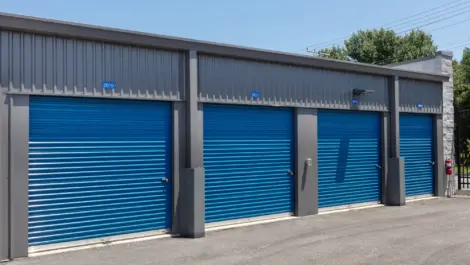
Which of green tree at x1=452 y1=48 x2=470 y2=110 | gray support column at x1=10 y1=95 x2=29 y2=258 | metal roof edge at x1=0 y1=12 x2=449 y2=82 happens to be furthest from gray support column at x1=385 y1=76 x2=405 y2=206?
green tree at x1=452 y1=48 x2=470 y2=110

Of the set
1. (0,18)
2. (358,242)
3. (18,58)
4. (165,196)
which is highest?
(0,18)

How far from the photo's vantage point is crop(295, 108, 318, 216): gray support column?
1209cm

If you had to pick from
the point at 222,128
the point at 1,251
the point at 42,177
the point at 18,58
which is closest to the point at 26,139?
the point at 42,177

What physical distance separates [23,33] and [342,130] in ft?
27.7

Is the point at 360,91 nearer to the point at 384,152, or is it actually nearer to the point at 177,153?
the point at 384,152

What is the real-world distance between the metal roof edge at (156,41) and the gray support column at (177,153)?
1321 mm

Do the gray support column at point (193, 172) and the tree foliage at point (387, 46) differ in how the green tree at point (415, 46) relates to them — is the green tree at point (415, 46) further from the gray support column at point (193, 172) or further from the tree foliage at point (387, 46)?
the gray support column at point (193, 172)

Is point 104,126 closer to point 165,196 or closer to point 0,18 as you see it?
point 165,196

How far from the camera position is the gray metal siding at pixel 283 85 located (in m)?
10.7

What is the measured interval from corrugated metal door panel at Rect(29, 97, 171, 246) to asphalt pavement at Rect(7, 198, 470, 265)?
22.3 inches

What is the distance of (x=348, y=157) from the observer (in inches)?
523

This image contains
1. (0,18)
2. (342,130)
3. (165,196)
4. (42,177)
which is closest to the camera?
(0,18)

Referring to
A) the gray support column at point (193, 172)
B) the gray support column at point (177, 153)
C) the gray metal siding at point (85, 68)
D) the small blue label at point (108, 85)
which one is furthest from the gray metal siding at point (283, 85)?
the small blue label at point (108, 85)

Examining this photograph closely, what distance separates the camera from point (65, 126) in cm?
876
